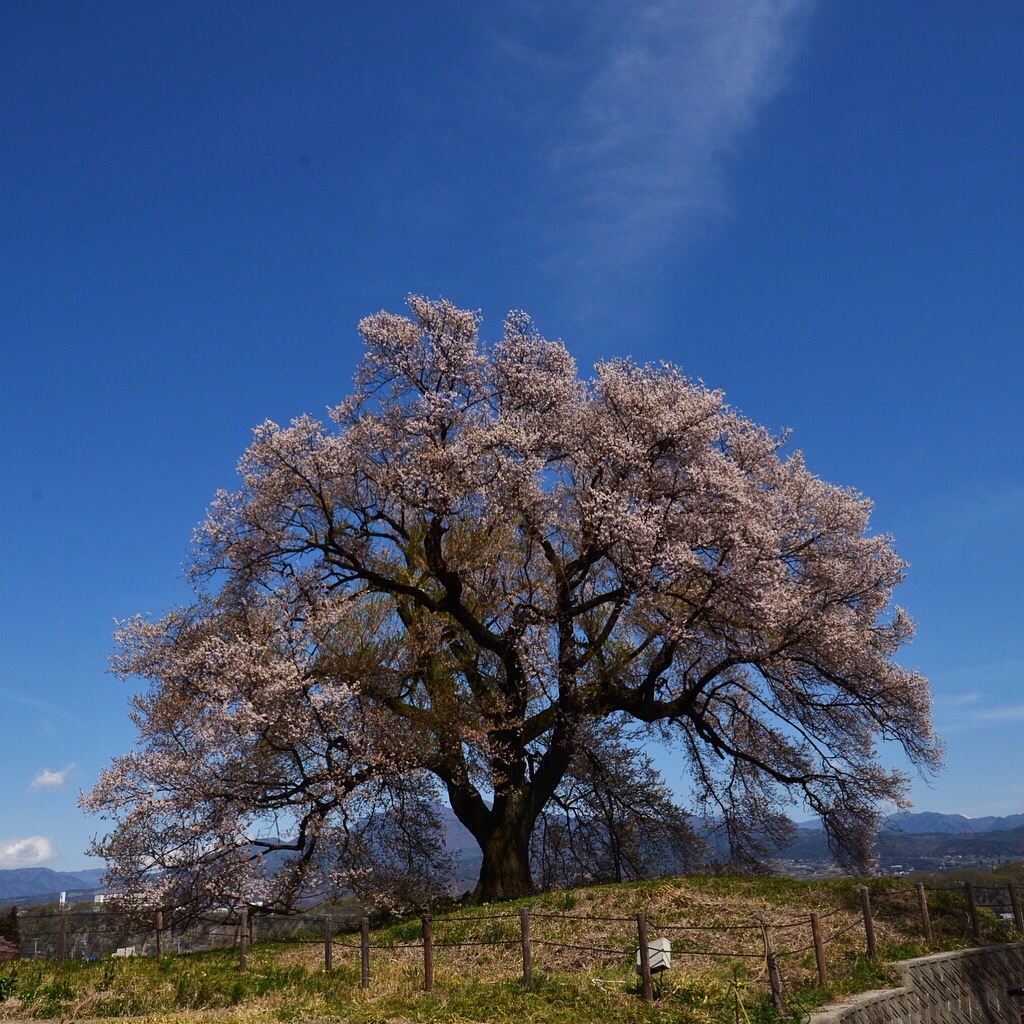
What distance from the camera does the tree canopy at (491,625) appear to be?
23.9 metres

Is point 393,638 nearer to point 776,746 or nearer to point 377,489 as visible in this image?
point 377,489

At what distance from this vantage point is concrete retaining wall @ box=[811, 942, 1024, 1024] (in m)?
14.2

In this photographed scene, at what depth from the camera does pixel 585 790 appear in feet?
101

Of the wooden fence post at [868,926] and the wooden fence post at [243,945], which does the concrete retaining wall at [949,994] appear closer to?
the wooden fence post at [868,926]

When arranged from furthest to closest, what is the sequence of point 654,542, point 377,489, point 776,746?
point 776,746
point 377,489
point 654,542

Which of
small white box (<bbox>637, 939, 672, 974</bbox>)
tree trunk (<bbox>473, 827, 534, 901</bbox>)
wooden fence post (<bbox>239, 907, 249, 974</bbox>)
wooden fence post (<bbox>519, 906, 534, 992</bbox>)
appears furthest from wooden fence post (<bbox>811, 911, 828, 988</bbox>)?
wooden fence post (<bbox>239, 907, 249, 974</bbox>)

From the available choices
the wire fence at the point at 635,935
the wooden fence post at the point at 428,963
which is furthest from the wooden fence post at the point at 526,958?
the wooden fence post at the point at 428,963

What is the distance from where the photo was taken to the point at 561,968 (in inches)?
687

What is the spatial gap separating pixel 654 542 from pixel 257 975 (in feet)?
44.4

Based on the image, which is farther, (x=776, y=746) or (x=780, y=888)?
(x=776, y=746)

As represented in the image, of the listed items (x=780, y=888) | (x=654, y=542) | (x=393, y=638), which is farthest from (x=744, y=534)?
(x=393, y=638)

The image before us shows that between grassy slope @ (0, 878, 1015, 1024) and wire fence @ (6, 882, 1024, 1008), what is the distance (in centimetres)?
Result: 5

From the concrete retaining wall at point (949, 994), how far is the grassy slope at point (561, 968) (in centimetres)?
47

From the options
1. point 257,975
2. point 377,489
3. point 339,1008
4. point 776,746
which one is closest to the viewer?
point 339,1008
